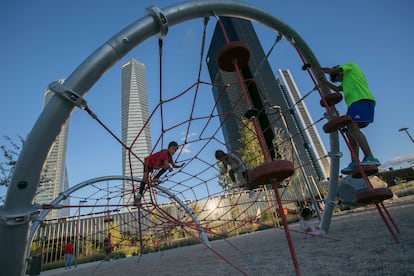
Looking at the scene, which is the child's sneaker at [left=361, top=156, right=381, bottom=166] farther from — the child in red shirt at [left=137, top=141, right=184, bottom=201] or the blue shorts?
the child in red shirt at [left=137, top=141, right=184, bottom=201]

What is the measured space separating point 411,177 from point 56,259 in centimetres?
2795

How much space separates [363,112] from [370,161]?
20.6 inches

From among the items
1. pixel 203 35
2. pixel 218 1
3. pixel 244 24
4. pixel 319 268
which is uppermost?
pixel 244 24

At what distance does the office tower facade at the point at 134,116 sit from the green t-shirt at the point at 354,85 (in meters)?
5.38

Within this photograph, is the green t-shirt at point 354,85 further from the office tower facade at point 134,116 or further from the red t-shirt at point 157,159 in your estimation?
the office tower facade at point 134,116

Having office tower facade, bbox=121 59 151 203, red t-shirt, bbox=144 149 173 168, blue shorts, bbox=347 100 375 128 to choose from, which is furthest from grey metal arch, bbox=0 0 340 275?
office tower facade, bbox=121 59 151 203

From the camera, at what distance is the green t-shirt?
2.19 m

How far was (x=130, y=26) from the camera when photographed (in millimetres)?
1350

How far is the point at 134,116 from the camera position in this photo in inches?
1203

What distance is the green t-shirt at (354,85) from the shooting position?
2188 millimetres

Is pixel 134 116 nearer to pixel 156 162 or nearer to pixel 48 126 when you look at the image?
pixel 156 162

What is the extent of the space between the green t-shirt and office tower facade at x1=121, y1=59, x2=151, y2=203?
5.38 meters

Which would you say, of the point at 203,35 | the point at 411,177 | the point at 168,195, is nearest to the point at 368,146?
the point at 203,35

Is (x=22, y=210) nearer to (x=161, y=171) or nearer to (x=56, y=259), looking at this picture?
(x=161, y=171)
